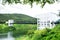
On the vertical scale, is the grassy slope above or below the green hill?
below

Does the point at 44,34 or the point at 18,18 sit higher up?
the point at 18,18

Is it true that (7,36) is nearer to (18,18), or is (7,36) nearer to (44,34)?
(18,18)

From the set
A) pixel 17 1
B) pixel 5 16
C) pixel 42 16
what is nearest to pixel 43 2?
pixel 42 16

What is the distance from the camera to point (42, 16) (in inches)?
85.0

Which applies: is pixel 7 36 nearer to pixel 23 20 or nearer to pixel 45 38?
pixel 23 20

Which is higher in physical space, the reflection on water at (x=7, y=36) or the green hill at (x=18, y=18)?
the green hill at (x=18, y=18)

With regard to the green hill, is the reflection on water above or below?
below

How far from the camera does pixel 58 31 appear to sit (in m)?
2.12

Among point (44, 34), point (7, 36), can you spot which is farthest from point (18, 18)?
point (44, 34)

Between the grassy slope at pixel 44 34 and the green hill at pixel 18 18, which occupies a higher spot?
the green hill at pixel 18 18

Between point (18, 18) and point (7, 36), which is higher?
point (18, 18)

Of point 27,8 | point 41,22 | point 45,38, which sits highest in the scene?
point 27,8

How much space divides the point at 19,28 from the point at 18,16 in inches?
5.3

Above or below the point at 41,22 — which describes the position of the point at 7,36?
below
